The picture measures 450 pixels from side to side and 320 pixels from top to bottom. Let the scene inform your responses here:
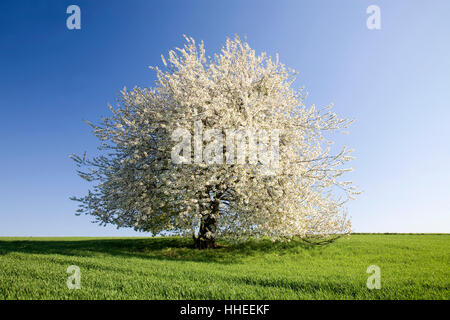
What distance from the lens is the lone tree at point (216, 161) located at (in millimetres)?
14711

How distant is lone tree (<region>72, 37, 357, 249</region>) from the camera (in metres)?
14.7

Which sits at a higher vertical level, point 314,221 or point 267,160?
point 267,160

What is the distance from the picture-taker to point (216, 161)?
14.5 m

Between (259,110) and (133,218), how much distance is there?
9.90 meters

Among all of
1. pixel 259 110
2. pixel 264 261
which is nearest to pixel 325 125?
pixel 259 110

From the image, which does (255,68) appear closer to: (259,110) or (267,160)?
(259,110)

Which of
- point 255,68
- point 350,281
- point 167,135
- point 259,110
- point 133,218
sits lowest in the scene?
point 350,281

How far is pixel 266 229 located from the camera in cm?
1468
